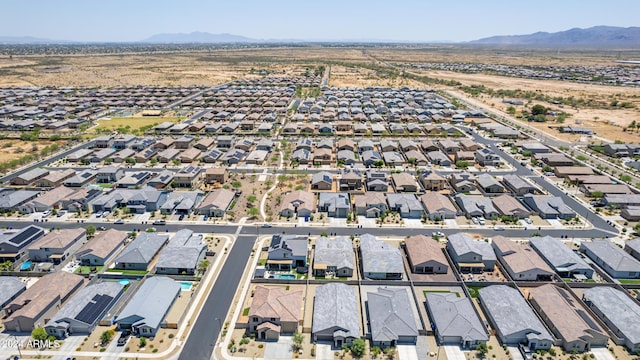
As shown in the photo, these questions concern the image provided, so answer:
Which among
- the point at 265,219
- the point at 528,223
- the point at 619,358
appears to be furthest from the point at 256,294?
the point at 528,223

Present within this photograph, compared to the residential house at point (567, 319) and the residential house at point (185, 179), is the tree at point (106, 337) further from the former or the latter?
the residential house at point (567, 319)

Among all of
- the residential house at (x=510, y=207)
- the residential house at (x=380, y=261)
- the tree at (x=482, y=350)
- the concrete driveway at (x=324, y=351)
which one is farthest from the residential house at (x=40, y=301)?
the residential house at (x=510, y=207)

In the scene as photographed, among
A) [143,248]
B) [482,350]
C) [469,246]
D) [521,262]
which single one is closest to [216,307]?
[143,248]

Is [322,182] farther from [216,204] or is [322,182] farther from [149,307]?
[149,307]

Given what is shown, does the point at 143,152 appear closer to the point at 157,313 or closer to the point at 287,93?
the point at 157,313

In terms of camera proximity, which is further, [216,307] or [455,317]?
[216,307]

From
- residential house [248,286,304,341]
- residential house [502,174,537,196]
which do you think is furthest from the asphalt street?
residential house [502,174,537,196]

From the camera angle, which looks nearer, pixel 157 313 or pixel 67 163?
pixel 157 313
